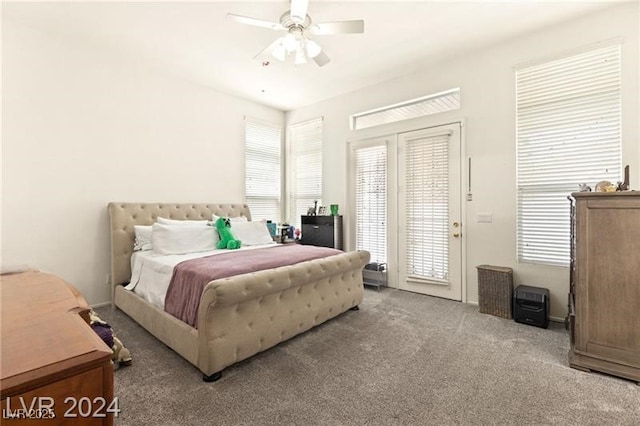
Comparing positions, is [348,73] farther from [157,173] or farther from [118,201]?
[118,201]

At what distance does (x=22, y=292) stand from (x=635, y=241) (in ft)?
11.8

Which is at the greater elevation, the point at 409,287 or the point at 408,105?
the point at 408,105

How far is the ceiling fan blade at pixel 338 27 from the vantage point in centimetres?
239

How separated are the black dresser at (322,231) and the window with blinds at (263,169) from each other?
87cm

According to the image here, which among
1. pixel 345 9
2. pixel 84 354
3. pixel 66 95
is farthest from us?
pixel 66 95

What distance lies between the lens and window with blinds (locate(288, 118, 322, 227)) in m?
5.32

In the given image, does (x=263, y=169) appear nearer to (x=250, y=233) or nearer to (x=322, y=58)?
(x=250, y=233)

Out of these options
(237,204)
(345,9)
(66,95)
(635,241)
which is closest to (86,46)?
(66,95)

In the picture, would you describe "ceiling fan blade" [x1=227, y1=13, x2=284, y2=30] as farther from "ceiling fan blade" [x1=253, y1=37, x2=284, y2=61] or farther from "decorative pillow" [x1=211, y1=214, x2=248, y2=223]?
"decorative pillow" [x1=211, y1=214, x2=248, y2=223]

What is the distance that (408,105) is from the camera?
4.28 m

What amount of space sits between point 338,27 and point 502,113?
2.24 metres

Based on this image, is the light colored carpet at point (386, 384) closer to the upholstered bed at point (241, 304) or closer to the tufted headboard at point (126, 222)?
the upholstered bed at point (241, 304)

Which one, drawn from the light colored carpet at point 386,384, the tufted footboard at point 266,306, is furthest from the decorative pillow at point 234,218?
the tufted footboard at point 266,306

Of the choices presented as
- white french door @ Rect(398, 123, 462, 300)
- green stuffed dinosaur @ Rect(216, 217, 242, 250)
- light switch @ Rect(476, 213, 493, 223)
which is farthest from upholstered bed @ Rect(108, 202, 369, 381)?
light switch @ Rect(476, 213, 493, 223)
